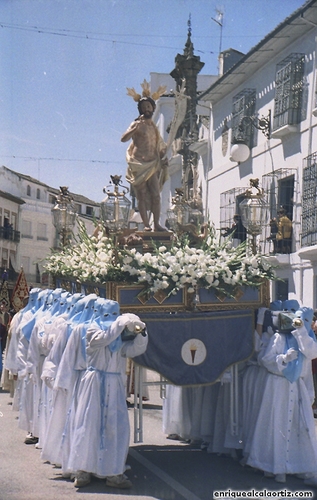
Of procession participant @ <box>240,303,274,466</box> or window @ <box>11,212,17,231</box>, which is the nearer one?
procession participant @ <box>240,303,274,466</box>

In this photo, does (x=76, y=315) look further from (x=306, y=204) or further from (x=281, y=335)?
(x=306, y=204)

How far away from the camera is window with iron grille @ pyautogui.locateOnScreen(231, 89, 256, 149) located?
22.4m

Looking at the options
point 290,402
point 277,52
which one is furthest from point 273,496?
point 277,52

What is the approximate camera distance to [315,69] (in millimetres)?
18266

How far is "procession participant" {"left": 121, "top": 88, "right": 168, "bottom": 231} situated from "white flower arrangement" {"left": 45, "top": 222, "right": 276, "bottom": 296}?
5.15 ft

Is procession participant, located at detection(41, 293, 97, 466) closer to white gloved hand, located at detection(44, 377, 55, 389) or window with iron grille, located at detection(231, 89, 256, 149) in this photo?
white gloved hand, located at detection(44, 377, 55, 389)

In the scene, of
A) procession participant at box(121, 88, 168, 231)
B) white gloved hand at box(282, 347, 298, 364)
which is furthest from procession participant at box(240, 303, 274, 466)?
procession participant at box(121, 88, 168, 231)

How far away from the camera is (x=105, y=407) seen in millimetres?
7934

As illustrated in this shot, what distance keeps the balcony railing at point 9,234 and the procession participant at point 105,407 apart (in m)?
43.6

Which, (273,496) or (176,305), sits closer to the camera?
(273,496)

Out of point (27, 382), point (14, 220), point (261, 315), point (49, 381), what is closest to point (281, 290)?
point (27, 382)

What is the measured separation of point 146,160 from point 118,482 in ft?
14.2

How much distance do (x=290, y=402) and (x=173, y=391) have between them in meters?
2.53

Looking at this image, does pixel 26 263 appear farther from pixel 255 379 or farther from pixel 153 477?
pixel 153 477
